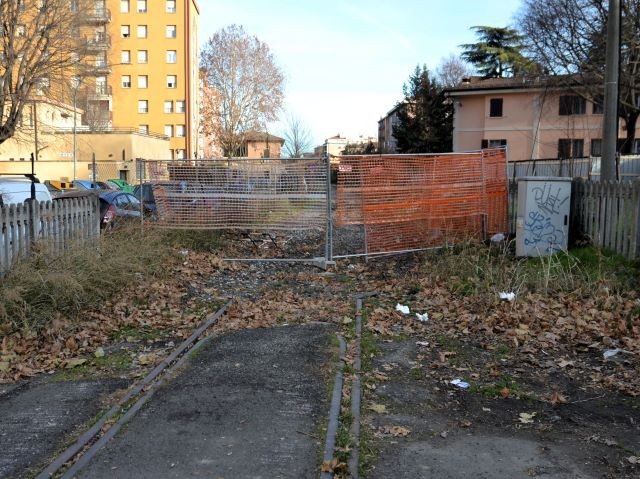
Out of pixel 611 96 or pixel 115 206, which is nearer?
pixel 611 96

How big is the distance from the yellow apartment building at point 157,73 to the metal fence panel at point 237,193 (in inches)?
2366

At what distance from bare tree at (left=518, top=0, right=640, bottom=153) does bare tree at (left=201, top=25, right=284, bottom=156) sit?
34.0 metres

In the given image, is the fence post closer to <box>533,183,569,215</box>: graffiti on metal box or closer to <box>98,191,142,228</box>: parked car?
Result: <box>533,183,569,215</box>: graffiti on metal box

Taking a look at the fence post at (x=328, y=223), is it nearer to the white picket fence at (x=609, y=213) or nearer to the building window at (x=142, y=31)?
the white picket fence at (x=609, y=213)

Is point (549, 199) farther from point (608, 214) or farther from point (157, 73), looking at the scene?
point (157, 73)

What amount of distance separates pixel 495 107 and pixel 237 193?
1610 inches

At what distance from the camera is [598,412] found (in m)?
4.88

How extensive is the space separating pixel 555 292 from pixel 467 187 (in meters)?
4.26

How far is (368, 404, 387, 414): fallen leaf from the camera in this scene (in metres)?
4.84

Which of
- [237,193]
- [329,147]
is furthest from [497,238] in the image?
[329,147]

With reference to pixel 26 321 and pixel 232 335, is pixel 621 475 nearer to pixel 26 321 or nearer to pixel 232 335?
pixel 232 335

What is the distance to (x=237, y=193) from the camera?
12328 millimetres

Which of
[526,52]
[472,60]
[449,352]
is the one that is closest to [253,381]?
[449,352]

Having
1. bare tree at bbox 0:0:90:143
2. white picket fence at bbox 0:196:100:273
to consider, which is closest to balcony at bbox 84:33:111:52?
bare tree at bbox 0:0:90:143
